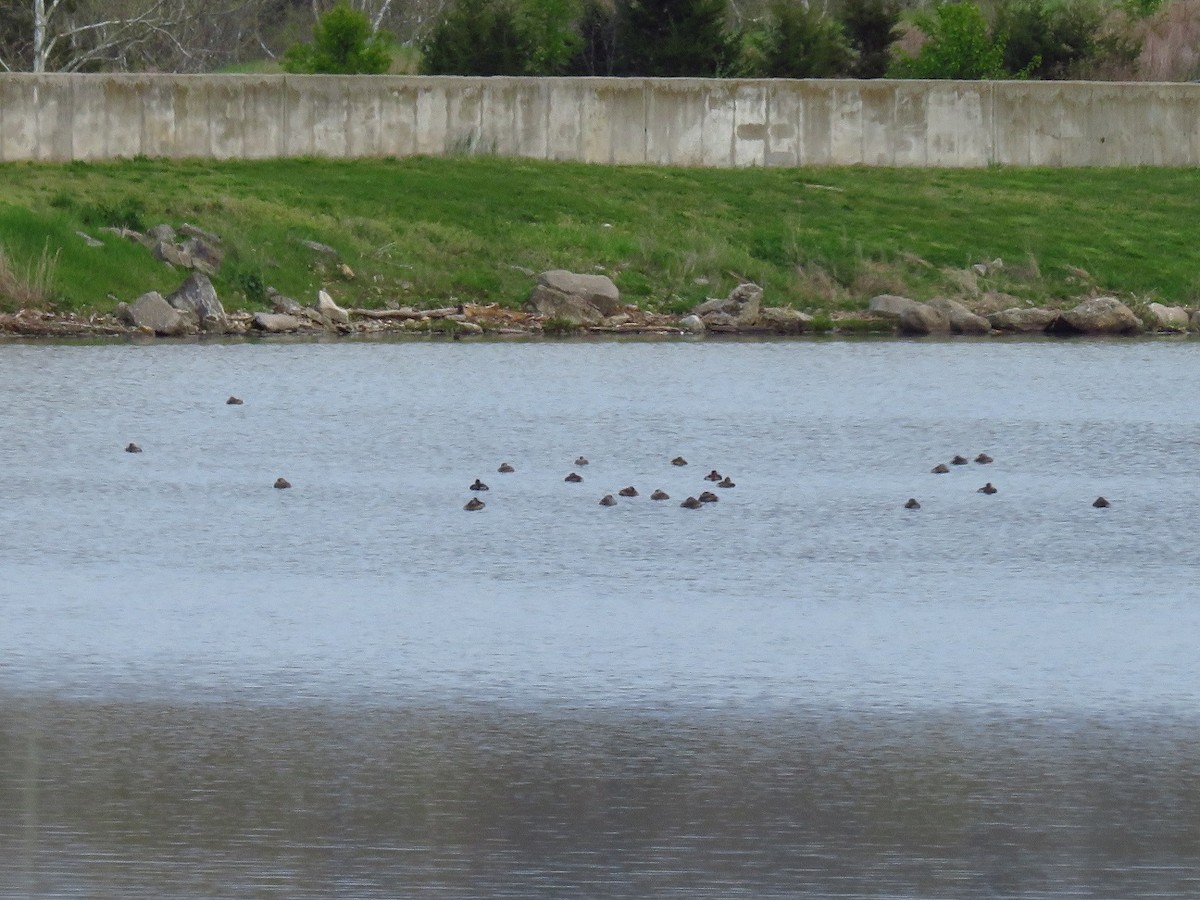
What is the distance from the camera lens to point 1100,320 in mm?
33438

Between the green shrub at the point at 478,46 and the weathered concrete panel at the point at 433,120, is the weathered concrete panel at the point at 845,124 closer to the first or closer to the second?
the weathered concrete panel at the point at 433,120

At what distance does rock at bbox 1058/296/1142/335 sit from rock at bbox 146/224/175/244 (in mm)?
12259

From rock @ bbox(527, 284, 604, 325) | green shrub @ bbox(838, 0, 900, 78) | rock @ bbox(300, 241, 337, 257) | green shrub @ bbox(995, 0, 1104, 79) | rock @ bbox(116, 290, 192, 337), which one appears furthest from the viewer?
green shrub @ bbox(838, 0, 900, 78)

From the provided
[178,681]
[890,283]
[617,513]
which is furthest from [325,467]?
[890,283]

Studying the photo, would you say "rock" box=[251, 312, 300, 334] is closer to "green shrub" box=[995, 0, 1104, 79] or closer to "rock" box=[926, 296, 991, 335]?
"rock" box=[926, 296, 991, 335]

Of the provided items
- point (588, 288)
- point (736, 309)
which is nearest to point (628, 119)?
point (588, 288)

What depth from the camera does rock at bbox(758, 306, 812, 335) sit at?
33.4 metres

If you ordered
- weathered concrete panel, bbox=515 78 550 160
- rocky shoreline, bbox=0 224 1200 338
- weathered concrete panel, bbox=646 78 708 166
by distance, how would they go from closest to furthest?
rocky shoreline, bbox=0 224 1200 338 → weathered concrete panel, bbox=515 78 550 160 → weathered concrete panel, bbox=646 78 708 166

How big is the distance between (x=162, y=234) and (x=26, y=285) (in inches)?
124

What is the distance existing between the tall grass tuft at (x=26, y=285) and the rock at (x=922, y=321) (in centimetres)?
1130

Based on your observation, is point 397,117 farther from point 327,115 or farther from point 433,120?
point 327,115

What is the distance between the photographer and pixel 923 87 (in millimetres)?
43906

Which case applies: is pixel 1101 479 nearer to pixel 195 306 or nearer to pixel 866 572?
pixel 866 572

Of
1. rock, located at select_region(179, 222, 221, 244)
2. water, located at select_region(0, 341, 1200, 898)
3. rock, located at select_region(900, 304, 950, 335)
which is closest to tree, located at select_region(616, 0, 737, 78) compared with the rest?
rock, located at select_region(900, 304, 950, 335)
